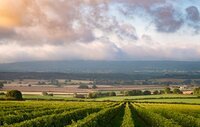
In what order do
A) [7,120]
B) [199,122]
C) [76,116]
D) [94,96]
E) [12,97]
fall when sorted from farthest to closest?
[94,96]
[12,97]
[76,116]
[199,122]
[7,120]

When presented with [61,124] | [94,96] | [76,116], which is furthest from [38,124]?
[94,96]

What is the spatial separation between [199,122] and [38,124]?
1603 centimetres

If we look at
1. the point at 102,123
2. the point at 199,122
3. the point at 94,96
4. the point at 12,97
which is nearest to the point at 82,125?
the point at 102,123

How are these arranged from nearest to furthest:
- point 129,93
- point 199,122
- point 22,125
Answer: point 22,125
point 199,122
point 129,93

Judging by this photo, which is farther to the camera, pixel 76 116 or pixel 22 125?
pixel 76 116

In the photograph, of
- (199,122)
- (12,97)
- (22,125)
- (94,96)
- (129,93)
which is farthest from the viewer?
(129,93)

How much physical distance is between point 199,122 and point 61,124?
13095 millimetres

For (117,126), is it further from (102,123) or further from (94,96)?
(94,96)

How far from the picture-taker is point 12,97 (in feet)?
394

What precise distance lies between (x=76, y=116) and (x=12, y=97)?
254 feet

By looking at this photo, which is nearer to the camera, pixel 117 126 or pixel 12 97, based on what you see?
pixel 117 126

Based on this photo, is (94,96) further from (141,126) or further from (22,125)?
(22,125)

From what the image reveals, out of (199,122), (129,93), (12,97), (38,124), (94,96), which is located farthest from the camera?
(129,93)

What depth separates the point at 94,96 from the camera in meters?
149
